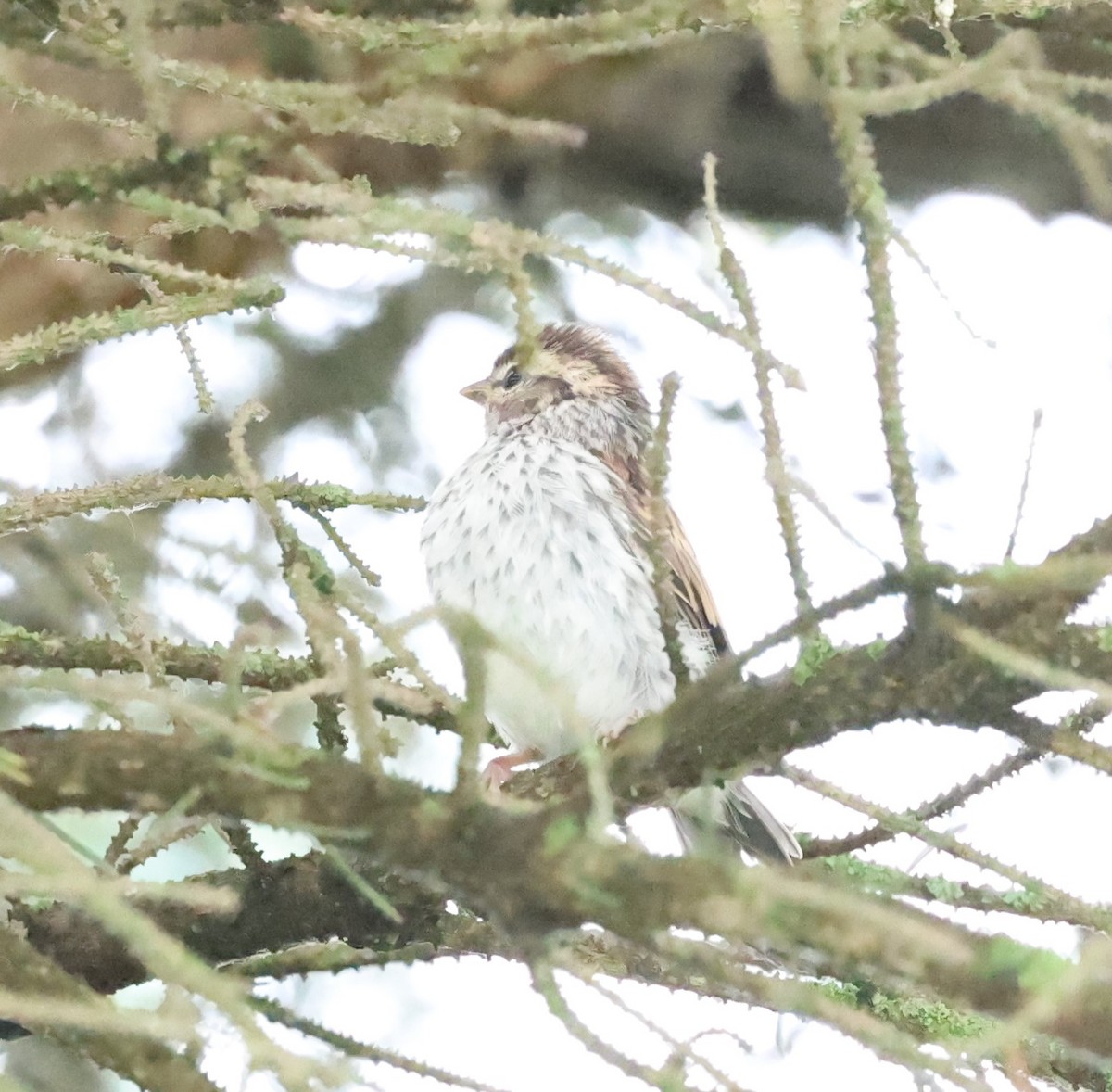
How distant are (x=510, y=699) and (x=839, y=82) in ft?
5.68

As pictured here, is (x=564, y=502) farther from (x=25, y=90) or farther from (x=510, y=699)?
(x=25, y=90)

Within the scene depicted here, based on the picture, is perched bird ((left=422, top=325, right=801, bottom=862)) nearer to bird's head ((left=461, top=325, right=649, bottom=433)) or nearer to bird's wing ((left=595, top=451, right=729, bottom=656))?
bird's wing ((left=595, top=451, right=729, bottom=656))

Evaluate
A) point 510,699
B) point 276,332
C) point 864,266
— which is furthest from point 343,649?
point 276,332

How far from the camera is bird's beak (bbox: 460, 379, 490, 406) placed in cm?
353

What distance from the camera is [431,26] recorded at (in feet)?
4.49

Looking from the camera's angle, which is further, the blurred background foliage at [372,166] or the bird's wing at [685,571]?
the bird's wing at [685,571]

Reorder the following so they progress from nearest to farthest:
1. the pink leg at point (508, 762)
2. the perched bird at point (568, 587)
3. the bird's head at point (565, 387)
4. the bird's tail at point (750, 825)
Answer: the bird's tail at point (750, 825)
the perched bird at point (568, 587)
the pink leg at point (508, 762)
the bird's head at point (565, 387)

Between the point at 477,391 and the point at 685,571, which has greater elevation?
the point at 477,391

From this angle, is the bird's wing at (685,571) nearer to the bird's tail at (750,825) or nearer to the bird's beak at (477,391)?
the bird's tail at (750,825)

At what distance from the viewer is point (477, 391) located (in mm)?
3533

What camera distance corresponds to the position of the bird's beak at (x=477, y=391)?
353 cm

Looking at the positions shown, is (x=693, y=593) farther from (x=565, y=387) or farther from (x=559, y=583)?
(x=565, y=387)

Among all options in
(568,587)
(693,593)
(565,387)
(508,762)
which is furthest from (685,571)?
(565,387)

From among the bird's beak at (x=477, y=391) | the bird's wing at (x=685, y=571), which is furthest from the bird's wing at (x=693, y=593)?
the bird's beak at (x=477, y=391)
